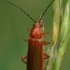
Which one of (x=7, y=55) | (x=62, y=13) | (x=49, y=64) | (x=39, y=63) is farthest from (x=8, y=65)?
(x=62, y=13)

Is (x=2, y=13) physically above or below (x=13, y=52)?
above

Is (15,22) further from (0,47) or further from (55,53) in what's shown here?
(55,53)

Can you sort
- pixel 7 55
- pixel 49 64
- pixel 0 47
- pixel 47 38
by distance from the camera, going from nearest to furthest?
pixel 49 64
pixel 7 55
pixel 0 47
pixel 47 38

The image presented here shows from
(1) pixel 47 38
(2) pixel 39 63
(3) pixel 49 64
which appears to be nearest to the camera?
(3) pixel 49 64

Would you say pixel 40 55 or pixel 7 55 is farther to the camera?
pixel 7 55

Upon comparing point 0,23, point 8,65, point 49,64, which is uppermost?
point 0,23

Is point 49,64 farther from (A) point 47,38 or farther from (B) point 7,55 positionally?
(A) point 47,38

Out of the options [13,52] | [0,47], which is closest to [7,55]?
[13,52]
